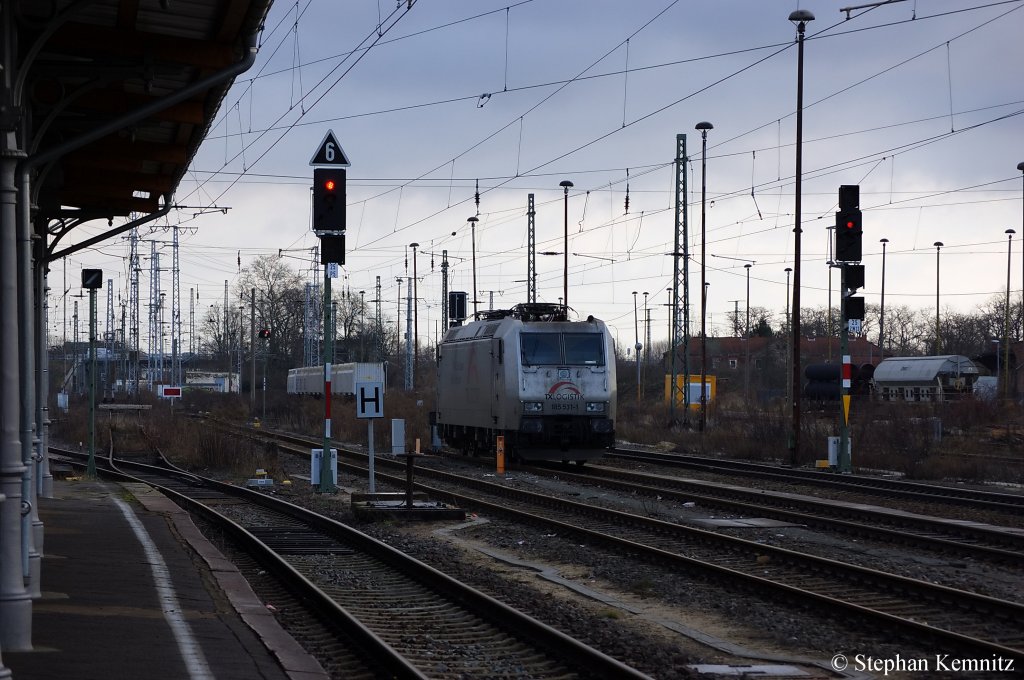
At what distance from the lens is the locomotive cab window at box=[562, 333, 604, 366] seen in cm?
2681

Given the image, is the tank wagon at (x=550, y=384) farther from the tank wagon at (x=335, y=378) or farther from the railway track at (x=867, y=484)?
the tank wagon at (x=335, y=378)

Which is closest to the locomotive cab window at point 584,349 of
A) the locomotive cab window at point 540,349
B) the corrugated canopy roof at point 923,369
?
the locomotive cab window at point 540,349

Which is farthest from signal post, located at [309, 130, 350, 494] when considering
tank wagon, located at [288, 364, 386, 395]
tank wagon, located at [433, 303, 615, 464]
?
tank wagon, located at [288, 364, 386, 395]

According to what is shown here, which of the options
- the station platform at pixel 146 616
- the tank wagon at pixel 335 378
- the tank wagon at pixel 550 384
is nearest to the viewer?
the station platform at pixel 146 616

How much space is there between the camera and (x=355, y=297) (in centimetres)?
9712

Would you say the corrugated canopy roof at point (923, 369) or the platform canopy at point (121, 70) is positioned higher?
the platform canopy at point (121, 70)

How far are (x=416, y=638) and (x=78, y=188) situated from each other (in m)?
10.3

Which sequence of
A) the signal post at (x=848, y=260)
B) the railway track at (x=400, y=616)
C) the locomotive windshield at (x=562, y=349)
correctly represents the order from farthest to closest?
the locomotive windshield at (x=562, y=349) < the signal post at (x=848, y=260) < the railway track at (x=400, y=616)

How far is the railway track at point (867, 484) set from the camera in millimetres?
18922

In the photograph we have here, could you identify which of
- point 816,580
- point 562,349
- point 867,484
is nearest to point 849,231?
A: point 867,484

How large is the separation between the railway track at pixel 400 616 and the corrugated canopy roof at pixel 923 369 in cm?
4886

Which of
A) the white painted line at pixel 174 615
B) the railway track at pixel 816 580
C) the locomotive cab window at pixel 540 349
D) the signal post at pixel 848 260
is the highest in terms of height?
the signal post at pixel 848 260

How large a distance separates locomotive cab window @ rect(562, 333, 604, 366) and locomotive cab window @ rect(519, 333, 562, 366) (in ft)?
0.81

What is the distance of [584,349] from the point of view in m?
26.9
